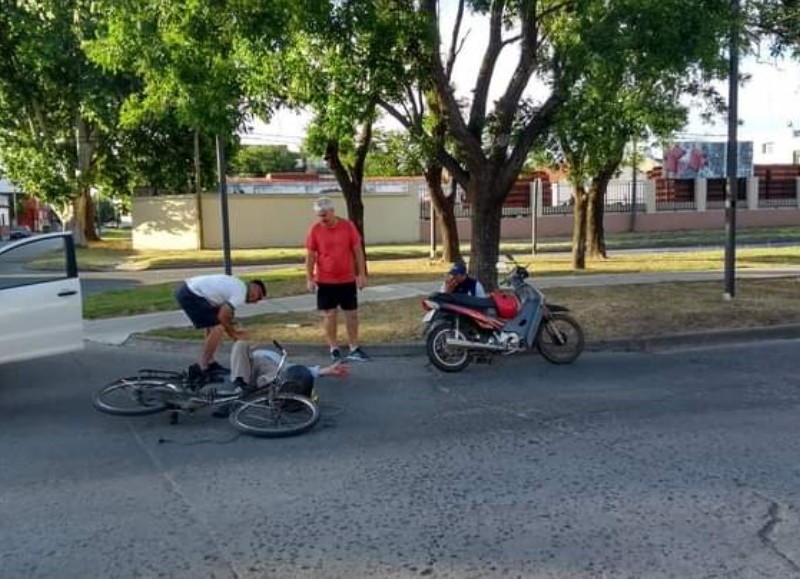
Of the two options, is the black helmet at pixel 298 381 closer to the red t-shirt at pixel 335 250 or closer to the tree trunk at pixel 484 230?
the red t-shirt at pixel 335 250

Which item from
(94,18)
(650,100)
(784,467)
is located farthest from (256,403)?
(94,18)

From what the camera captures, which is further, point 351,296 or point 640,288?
point 640,288

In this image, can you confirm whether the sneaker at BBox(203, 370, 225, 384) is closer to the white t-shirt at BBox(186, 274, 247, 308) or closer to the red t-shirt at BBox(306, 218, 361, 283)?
the white t-shirt at BBox(186, 274, 247, 308)

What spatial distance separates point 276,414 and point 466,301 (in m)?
2.84

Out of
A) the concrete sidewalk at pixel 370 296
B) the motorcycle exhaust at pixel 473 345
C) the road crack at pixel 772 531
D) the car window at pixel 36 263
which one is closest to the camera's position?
the road crack at pixel 772 531

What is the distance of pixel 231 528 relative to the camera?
4512 millimetres

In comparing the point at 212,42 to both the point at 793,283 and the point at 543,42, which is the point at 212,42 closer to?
the point at 543,42

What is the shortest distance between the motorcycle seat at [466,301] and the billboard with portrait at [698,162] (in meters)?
39.7

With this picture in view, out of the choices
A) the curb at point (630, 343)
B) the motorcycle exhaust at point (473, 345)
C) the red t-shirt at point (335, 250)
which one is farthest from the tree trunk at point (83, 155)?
the motorcycle exhaust at point (473, 345)

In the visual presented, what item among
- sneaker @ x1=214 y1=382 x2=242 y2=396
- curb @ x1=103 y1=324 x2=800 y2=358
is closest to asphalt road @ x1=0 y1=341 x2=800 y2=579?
sneaker @ x1=214 y1=382 x2=242 y2=396

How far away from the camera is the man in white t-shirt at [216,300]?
6859 mm

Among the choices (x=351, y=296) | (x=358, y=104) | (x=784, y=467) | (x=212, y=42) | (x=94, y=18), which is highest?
(x=94, y=18)

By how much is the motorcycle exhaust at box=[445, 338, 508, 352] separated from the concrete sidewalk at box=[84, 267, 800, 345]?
4764 mm

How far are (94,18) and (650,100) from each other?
18274 mm
